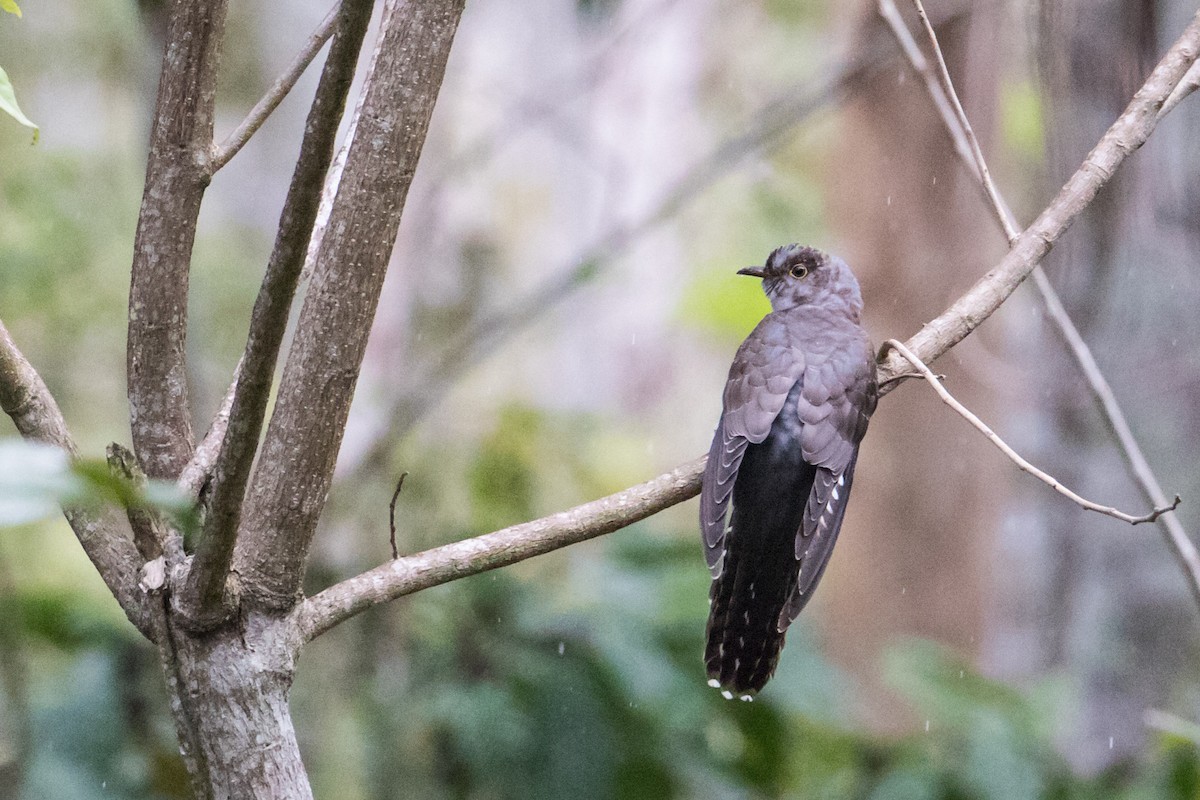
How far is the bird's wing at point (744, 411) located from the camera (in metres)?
2.46

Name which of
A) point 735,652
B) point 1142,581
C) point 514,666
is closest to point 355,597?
point 735,652

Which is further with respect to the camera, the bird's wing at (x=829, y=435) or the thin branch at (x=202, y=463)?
the bird's wing at (x=829, y=435)

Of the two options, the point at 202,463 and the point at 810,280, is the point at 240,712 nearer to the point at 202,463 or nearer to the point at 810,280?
the point at 202,463

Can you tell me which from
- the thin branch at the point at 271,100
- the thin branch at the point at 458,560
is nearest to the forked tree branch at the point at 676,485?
the thin branch at the point at 458,560

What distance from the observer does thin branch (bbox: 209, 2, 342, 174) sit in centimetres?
186

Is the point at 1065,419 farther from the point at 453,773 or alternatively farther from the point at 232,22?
the point at 232,22

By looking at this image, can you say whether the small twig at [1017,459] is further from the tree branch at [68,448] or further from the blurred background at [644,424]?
the tree branch at [68,448]

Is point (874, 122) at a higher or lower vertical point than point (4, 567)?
higher

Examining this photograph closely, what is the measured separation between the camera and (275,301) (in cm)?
142

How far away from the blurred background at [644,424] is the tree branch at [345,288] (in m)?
0.37

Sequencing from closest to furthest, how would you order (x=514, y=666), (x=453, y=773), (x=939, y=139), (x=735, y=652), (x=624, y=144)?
(x=735, y=652) → (x=514, y=666) → (x=453, y=773) → (x=939, y=139) → (x=624, y=144)

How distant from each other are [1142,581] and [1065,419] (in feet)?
3.69

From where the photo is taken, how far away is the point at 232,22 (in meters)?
5.63

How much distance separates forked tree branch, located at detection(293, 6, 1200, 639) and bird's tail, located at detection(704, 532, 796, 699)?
43 centimetres
